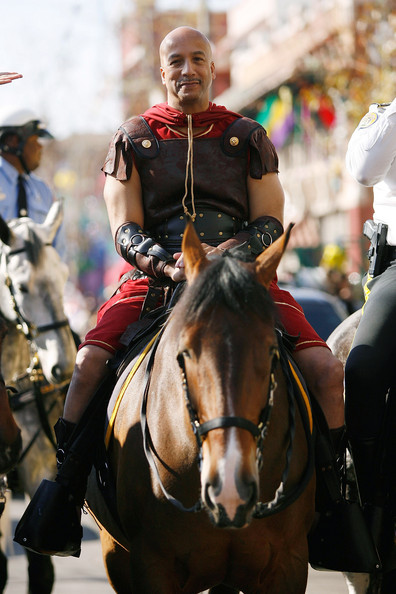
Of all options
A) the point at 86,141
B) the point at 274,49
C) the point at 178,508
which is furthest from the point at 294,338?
the point at 86,141

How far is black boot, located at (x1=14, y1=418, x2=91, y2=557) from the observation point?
5.31m

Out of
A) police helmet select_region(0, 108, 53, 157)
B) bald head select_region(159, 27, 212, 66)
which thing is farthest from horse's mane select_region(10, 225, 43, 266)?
bald head select_region(159, 27, 212, 66)

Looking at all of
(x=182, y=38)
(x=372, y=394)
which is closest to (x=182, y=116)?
(x=182, y=38)

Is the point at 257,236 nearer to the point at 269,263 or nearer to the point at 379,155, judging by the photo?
the point at 379,155

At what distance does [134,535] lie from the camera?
479 centimetres

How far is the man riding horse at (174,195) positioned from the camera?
5402 millimetres

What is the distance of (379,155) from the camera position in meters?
5.66

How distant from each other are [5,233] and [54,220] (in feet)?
1.74

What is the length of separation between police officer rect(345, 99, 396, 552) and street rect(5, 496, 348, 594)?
3.07 meters

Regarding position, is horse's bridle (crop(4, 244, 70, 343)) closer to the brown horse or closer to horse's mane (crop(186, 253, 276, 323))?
the brown horse

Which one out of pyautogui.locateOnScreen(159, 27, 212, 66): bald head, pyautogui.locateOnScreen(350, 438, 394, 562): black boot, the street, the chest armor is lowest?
the street

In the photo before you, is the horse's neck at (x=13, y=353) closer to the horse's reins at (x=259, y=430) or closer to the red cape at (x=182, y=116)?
the red cape at (x=182, y=116)

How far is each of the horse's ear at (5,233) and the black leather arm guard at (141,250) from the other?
220 centimetres

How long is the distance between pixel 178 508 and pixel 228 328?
0.91 meters
